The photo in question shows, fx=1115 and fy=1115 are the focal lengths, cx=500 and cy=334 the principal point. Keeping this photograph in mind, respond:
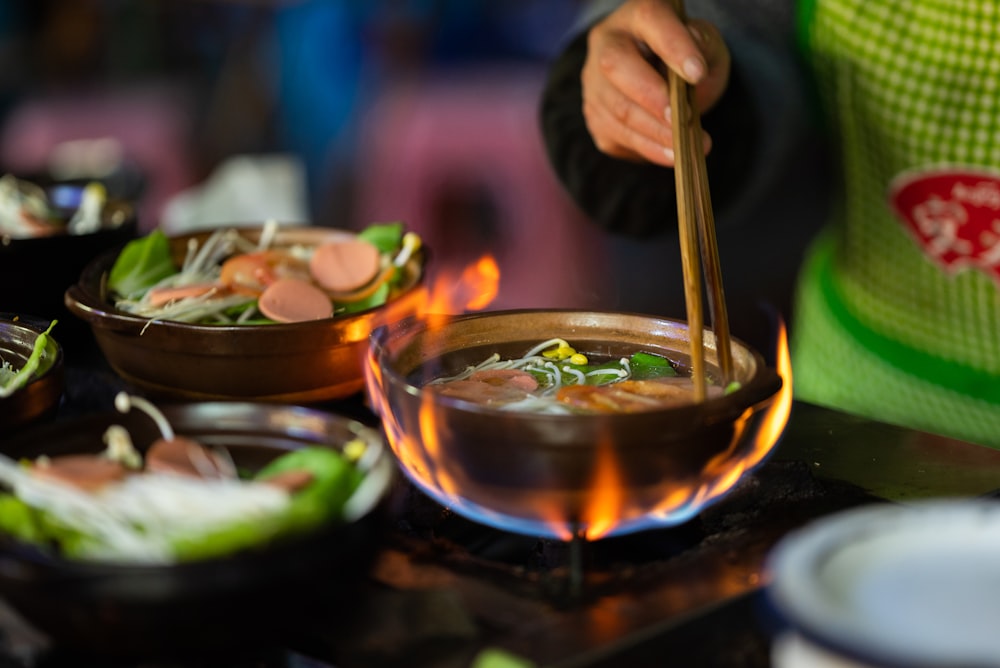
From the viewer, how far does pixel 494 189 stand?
473cm

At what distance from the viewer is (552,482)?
1132mm

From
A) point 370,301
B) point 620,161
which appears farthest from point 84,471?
point 620,161

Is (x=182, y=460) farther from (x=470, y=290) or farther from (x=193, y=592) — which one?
(x=470, y=290)

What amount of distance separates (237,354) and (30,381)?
1.00 ft

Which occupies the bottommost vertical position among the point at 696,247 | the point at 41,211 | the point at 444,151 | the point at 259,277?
the point at 444,151

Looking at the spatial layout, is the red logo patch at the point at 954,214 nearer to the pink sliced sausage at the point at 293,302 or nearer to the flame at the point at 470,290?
the flame at the point at 470,290

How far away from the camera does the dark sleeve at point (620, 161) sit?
7.59 ft

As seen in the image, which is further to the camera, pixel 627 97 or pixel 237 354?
pixel 627 97

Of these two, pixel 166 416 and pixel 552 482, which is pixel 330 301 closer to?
pixel 166 416

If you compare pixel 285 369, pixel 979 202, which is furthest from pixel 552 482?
pixel 979 202

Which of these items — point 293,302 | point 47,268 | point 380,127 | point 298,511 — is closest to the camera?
point 298,511

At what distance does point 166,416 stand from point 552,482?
432 millimetres

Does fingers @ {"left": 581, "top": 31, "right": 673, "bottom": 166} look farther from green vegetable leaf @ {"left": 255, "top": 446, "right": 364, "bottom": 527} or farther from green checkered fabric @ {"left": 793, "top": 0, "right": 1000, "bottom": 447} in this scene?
green vegetable leaf @ {"left": 255, "top": 446, "right": 364, "bottom": 527}

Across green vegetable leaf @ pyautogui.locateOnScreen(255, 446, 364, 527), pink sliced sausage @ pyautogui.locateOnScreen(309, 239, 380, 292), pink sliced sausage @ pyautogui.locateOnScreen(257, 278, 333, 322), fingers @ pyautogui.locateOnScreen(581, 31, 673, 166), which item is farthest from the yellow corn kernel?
fingers @ pyautogui.locateOnScreen(581, 31, 673, 166)
